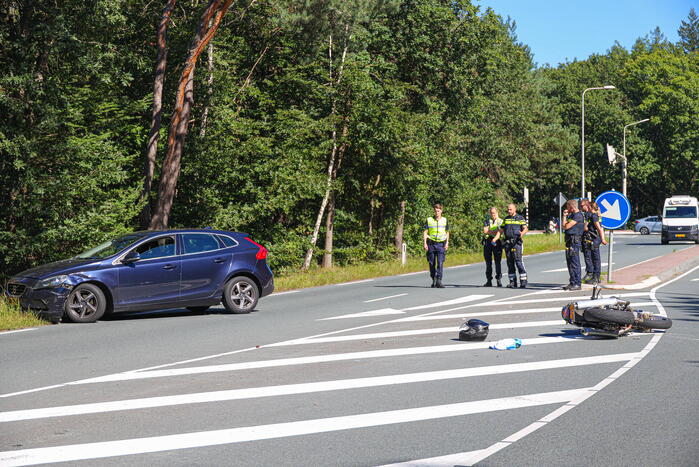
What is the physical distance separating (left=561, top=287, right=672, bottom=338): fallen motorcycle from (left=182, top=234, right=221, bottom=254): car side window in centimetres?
630

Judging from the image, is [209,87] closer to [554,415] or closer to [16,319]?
[16,319]

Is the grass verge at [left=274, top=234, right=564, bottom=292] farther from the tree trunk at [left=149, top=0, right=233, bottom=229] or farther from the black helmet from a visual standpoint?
the black helmet

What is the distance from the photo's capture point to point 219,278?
14219 mm

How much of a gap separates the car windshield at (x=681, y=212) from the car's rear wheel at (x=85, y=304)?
38.8 meters

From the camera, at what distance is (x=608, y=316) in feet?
34.9

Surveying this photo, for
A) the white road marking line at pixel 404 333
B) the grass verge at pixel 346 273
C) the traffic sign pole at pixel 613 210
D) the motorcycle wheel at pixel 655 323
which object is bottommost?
the white road marking line at pixel 404 333

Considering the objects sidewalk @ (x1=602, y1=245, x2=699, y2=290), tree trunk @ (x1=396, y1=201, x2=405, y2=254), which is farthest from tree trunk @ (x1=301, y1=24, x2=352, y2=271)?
sidewalk @ (x1=602, y1=245, x2=699, y2=290)

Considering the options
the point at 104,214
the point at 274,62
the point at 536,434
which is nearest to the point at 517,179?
the point at 274,62

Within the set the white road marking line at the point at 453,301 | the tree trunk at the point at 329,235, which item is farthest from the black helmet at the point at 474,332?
the tree trunk at the point at 329,235

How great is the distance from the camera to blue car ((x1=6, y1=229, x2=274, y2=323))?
13047 mm

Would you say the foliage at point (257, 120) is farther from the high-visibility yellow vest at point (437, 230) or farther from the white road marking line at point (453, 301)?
the white road marking line at point (453, 301)

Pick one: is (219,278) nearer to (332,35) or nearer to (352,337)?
(352,337)

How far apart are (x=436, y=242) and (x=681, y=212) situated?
31357mm

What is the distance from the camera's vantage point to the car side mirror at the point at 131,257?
13430 millimetres
